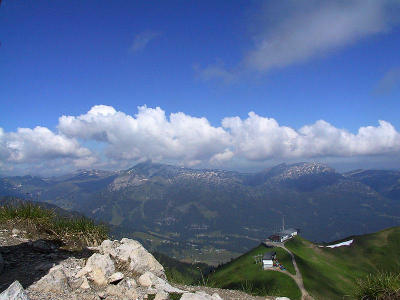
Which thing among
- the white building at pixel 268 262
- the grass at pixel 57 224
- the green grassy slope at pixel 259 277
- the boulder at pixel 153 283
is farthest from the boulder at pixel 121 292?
the white building at pixel 268 262

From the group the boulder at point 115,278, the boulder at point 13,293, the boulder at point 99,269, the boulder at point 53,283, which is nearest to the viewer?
the boulder at point 13,293

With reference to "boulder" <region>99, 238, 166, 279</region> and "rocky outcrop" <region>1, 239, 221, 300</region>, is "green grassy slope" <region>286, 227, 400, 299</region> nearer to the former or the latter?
"boulder" <region>99, 238, 166, 279</region>

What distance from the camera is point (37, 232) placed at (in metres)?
14.5

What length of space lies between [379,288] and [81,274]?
34.0 ft

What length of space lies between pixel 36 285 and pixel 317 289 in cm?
9686

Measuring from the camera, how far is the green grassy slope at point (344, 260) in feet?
318

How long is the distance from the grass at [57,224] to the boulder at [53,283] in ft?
16.5

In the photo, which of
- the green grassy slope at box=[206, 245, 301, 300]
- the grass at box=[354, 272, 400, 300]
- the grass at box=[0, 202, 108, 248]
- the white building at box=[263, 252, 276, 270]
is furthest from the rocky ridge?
the white building at box=[263, 252, 276, 270]

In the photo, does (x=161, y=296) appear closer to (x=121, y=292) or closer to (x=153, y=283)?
(x=121, y=292)

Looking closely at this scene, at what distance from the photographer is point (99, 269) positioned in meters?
9.68

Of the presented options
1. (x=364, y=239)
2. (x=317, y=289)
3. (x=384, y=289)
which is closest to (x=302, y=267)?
(x=317, y=289)

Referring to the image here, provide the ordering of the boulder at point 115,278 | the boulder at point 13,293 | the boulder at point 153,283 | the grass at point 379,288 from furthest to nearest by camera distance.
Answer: the grass at point 379,288, the boulder at point 153,283, the boulder at point 115,278, the boulder at point 13,293

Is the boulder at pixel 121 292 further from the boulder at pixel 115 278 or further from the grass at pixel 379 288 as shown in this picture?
the grass at pixel 379 288

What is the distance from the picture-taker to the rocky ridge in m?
8.30
